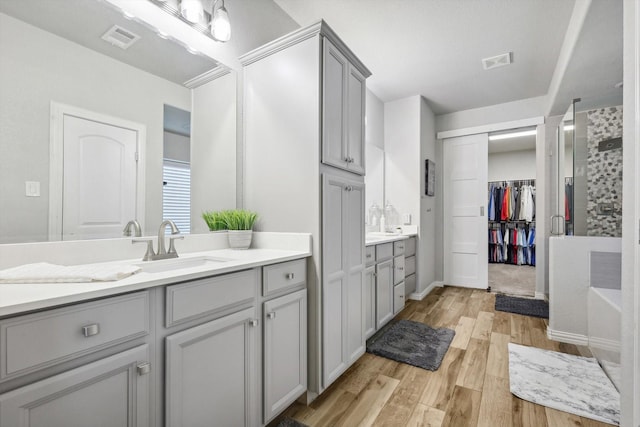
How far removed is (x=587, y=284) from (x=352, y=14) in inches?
115

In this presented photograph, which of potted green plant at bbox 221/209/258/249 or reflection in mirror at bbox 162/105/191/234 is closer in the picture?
reflection in mirror at bbox 162/105/191/234

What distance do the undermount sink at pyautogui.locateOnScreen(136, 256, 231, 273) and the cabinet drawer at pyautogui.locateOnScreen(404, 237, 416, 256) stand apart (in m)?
2.45

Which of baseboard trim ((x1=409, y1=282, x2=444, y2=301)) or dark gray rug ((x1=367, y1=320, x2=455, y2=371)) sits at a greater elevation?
baseboard trim ((x1=409, y1=282, x2=444, y2=301))

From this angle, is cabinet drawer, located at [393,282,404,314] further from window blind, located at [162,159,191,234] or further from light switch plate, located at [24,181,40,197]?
light switch plate, located at [24,181,40,197]

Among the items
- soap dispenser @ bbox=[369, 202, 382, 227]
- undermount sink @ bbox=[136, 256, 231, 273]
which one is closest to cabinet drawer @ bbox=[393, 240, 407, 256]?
soap dispenser @ bbox=[369, 202, 382, 227]

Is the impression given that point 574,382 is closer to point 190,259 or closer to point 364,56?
point 190,259

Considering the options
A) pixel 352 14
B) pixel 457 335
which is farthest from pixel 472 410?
pixel 352 14

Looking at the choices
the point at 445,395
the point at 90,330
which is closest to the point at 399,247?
the point at 445,395

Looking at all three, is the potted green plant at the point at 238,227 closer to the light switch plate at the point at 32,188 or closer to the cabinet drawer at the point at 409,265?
the light switch plate at the point at 32,188

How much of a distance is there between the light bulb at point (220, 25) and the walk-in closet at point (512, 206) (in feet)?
18.8

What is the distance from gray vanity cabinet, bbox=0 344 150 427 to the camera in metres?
0.69

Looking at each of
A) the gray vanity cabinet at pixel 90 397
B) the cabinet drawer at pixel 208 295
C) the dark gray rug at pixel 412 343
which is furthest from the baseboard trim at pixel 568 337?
the gray vanity cabinet at pixel 90 397

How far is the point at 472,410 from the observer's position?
64.1 inches

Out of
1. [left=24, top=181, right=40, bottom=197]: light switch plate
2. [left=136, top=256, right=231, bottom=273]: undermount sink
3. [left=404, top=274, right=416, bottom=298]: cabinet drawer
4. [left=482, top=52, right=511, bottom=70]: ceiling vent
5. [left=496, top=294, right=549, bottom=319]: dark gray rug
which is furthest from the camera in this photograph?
[left=404, top=274, right=416, bottom=298]: cabinet drawer
